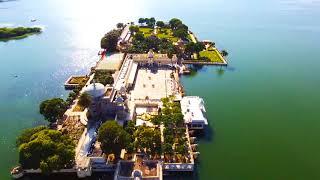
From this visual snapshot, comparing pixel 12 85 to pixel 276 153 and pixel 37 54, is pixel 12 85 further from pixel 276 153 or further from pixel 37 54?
pixel 276 153

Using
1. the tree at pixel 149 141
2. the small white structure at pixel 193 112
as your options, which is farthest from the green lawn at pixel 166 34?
the tree at pixel 149 141

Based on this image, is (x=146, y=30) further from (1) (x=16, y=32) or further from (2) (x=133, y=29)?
(1) (x=16, y=32)

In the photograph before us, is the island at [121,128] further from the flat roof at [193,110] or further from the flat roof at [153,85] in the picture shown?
the flat roof at [193,110]

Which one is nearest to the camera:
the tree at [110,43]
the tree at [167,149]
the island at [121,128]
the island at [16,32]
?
the island at [121,128]

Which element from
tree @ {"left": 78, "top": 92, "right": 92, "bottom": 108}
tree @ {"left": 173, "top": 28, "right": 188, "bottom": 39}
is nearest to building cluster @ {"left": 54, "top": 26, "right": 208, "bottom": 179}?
tree @ {"left": 78, "top": 92, "right": 92, "bottom": 108}

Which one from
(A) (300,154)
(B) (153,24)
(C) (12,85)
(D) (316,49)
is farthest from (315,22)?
(C) (12,85)

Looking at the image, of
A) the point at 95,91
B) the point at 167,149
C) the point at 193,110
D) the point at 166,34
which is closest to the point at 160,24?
the point at 166,34
